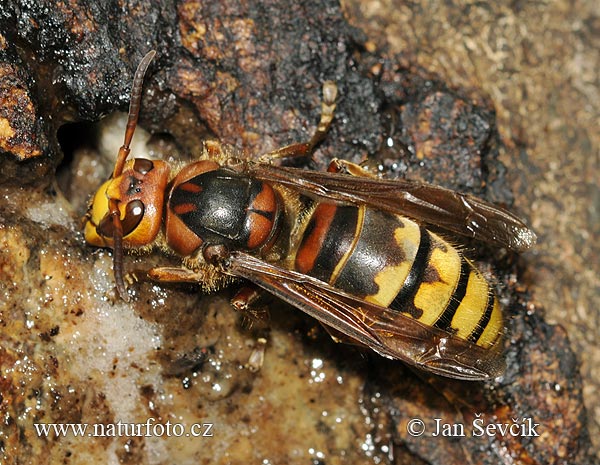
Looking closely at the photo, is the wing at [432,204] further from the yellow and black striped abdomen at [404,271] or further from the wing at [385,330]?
the wing at [385,330]

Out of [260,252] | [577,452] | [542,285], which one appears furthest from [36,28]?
[577,452]

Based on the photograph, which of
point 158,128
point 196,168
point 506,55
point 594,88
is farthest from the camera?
point 594,88

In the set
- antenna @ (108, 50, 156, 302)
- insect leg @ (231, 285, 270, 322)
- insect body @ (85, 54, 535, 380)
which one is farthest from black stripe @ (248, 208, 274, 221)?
antenna @ (108, 50, 156, 302)

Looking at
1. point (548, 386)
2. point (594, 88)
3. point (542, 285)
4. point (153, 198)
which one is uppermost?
point (594, 88)

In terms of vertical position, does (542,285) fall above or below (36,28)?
below

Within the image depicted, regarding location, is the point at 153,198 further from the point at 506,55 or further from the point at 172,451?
the point at 506,55

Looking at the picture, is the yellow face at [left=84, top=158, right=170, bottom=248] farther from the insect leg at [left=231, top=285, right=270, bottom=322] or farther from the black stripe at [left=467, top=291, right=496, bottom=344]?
the black stripe at [left=467, top=291, right=496, bottom=344]

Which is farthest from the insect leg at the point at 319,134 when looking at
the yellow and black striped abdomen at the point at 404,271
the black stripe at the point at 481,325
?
the black stripe at the point at 481,325

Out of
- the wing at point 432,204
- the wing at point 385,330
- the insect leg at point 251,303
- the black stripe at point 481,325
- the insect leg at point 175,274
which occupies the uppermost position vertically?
the wing at point 432,204
